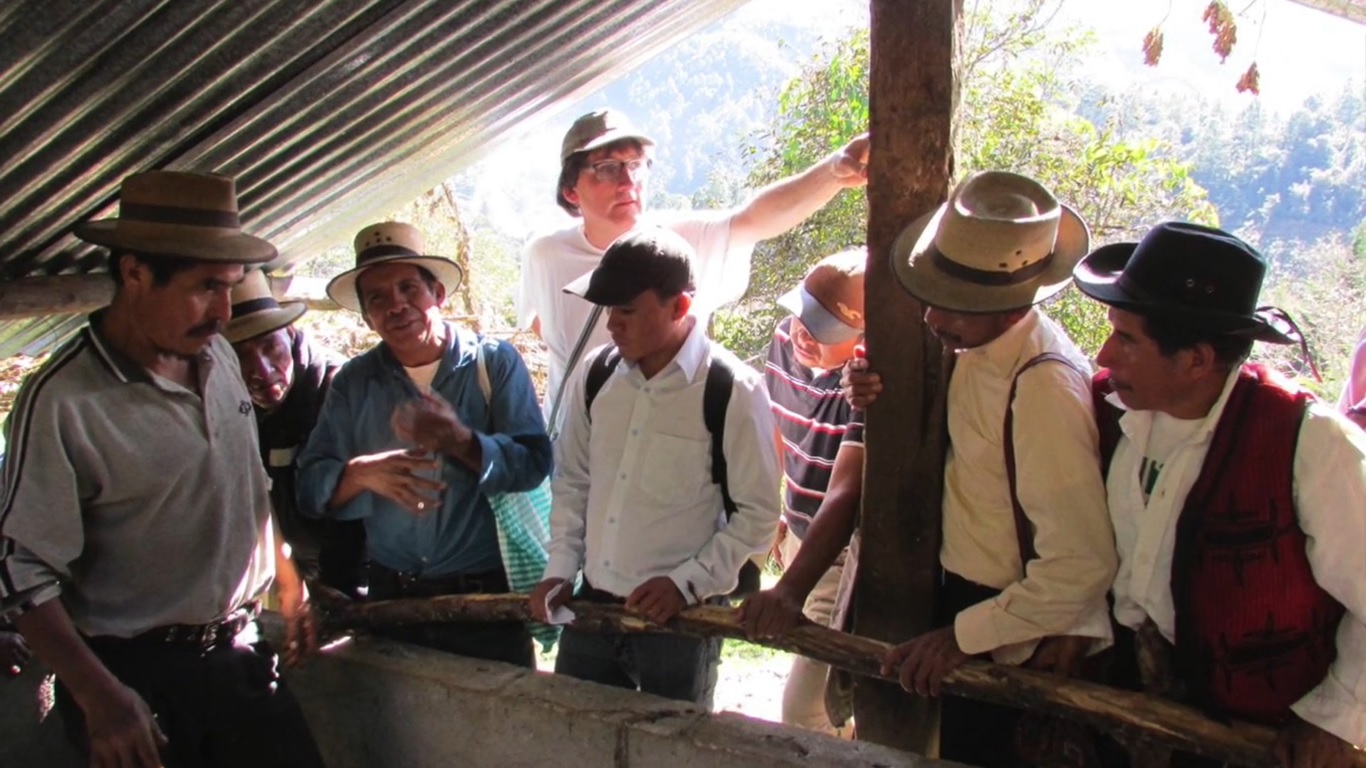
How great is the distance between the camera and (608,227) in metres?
3.63

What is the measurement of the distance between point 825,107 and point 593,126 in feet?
16.3

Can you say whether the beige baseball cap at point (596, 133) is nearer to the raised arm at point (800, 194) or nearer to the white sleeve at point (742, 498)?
the raised arm at point (800, 194)

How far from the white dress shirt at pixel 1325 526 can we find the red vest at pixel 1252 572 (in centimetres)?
2

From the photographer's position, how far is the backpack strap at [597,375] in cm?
293

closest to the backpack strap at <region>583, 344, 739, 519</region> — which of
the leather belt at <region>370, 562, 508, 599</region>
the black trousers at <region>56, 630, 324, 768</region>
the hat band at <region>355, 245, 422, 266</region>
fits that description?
the leather belt at <region>370, 562, 508, 599</region>

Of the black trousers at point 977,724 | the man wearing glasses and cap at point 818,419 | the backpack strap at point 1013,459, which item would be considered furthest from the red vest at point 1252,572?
the man wearing glasses and cap at point 818,419

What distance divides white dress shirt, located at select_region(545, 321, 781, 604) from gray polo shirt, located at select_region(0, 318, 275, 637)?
893 millimetres

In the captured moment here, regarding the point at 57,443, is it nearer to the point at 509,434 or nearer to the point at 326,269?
the point at 509,434

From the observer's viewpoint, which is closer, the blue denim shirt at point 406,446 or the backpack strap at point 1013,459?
the backpack strap at point 1013,459

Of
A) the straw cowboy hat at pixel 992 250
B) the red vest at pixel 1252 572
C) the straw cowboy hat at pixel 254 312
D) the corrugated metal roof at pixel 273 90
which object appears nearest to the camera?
the red vest at pixel 1252 572

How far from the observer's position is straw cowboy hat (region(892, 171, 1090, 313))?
2.17 metres

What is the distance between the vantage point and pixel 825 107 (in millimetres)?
8219

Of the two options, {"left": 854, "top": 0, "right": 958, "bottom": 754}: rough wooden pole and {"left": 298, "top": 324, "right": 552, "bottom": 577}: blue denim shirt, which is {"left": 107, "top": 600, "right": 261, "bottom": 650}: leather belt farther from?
{"left": 854, "top": 0, "right": 958, "bottom": 754}: rough wooden pole

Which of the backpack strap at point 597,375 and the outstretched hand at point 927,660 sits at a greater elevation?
the backpack strap at point 597,375
